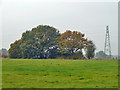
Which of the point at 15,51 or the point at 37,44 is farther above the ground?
the point at 37,44

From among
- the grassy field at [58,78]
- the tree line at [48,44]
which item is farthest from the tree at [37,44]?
the grassy field at [58,78]

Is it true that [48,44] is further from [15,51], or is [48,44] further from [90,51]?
[90,51]

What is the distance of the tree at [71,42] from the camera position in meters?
46.7

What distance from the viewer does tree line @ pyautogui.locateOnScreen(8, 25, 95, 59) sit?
47.1m

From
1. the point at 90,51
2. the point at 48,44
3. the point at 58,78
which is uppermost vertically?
the point at 48,44

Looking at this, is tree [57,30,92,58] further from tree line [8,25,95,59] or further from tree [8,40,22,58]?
tree [8,40,22,58]

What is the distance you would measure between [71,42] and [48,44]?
6.20 metres

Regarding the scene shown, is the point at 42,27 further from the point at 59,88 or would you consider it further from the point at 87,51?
the point at 59,88

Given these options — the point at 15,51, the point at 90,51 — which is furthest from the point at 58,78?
the point at 15,51

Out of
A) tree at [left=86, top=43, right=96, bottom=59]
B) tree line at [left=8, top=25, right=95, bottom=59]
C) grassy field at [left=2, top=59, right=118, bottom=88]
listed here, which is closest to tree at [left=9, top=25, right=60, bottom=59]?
tree line at [left=8, top=25, right=95, bottom=59]

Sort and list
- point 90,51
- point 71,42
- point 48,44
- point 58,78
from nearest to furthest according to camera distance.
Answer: point 58,78
point 90,51
point 71,42
point 48,44

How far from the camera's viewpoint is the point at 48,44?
50.0 m

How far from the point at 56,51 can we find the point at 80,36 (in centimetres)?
666

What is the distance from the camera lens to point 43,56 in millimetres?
49844
